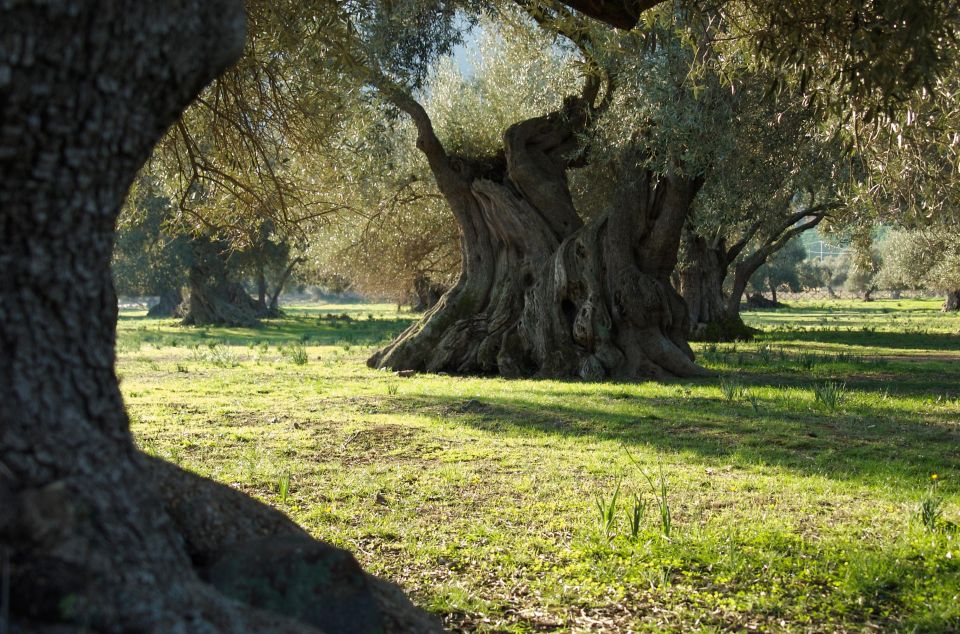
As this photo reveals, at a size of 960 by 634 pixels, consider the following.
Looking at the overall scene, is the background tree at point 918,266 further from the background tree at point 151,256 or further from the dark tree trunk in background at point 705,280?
the background tree at point 151,256

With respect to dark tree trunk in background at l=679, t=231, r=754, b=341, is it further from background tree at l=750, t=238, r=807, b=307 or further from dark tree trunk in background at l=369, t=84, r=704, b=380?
background tree at l=750, t=238, r=807, b=307

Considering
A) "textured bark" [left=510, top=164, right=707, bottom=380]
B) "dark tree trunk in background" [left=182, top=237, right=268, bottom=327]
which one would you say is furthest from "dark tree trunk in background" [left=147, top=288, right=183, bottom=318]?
"textured bark" [left=510, top=164, right=707, bottom=380]

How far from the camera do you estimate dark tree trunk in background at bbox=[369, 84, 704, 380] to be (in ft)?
49.8

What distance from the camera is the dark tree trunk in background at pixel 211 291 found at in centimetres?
3812

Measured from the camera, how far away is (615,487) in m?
7.19

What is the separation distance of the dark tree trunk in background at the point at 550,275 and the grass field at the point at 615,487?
1.19 m

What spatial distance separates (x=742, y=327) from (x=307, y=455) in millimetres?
20571

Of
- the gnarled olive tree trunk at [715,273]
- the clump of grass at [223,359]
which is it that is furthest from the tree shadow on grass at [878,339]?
the clump of grass at [223,359]

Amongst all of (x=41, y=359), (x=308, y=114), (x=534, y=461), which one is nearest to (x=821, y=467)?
(x=534, y=461)

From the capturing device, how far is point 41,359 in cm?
238

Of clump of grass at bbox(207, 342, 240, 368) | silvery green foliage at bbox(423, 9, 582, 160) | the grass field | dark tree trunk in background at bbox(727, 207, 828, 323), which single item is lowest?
the grass field

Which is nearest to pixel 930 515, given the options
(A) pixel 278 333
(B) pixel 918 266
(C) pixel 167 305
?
(A) pixel 278 333

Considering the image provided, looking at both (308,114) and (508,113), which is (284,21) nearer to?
(308,114)

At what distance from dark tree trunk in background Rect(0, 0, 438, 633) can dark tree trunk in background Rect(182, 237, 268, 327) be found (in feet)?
120
